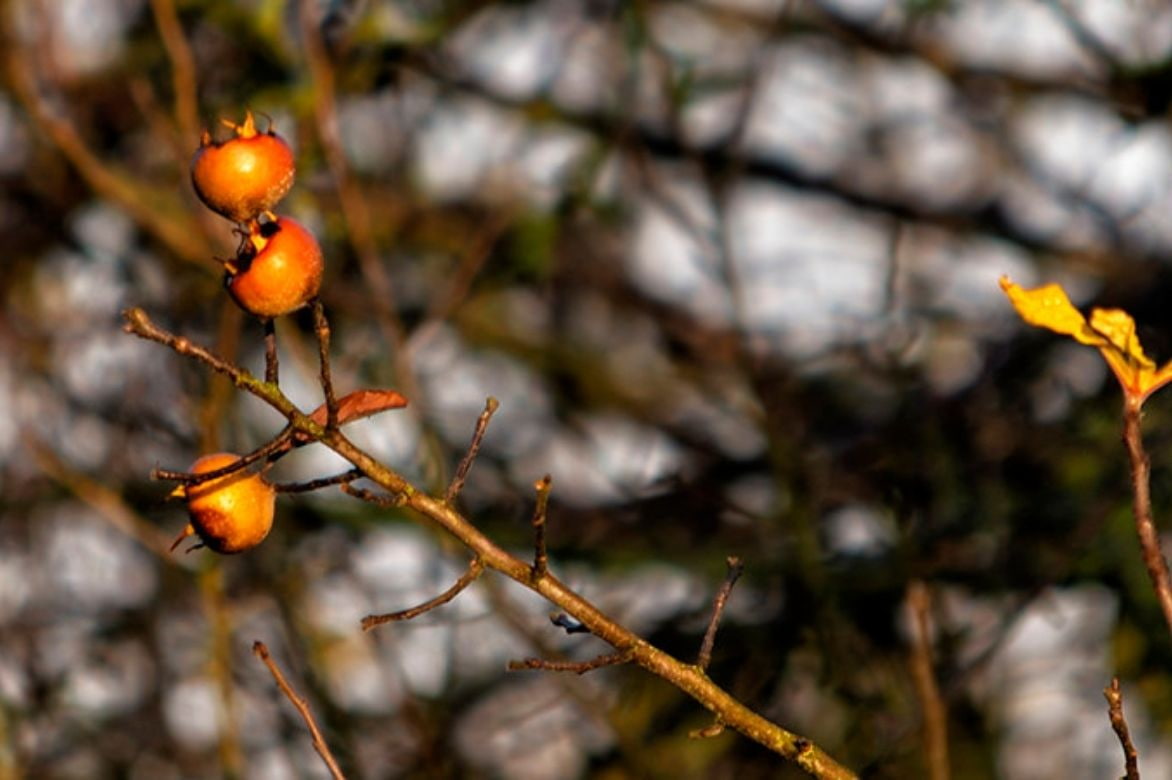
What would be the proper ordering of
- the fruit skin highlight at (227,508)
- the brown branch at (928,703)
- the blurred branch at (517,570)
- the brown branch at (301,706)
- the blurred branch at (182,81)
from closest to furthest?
1. the blurred branch at (517,570)
2. the fruit skin highlight at (227,508)
3. the brown branch at (301,706)
4. the brown branch at (928,703)
5. the blurred branch at (182,81)

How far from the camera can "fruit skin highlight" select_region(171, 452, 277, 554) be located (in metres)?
1.18

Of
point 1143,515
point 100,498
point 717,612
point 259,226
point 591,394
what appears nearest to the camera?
point 1143,515

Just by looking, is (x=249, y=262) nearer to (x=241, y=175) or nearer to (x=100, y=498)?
(x=241, y=175)

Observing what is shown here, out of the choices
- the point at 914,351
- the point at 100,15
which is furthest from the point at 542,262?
the point at 100,15

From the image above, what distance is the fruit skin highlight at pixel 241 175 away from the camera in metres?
1.17

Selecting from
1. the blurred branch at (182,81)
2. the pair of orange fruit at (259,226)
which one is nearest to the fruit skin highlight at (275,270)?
the pair of orange fruit at (259,226)

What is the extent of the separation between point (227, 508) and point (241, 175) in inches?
9.7

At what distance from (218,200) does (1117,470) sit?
3056 millimetres

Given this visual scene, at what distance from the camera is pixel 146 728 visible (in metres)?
4.45

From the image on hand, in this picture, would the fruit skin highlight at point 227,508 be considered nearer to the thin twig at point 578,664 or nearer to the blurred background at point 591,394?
the thin twig at point 578,664

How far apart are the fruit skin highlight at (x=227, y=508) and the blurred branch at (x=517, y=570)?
96mm

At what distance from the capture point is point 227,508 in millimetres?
1177

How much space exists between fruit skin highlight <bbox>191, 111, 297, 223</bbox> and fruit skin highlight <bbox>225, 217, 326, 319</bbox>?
0.02m

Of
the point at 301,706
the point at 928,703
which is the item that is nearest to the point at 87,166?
the point at 928,703
